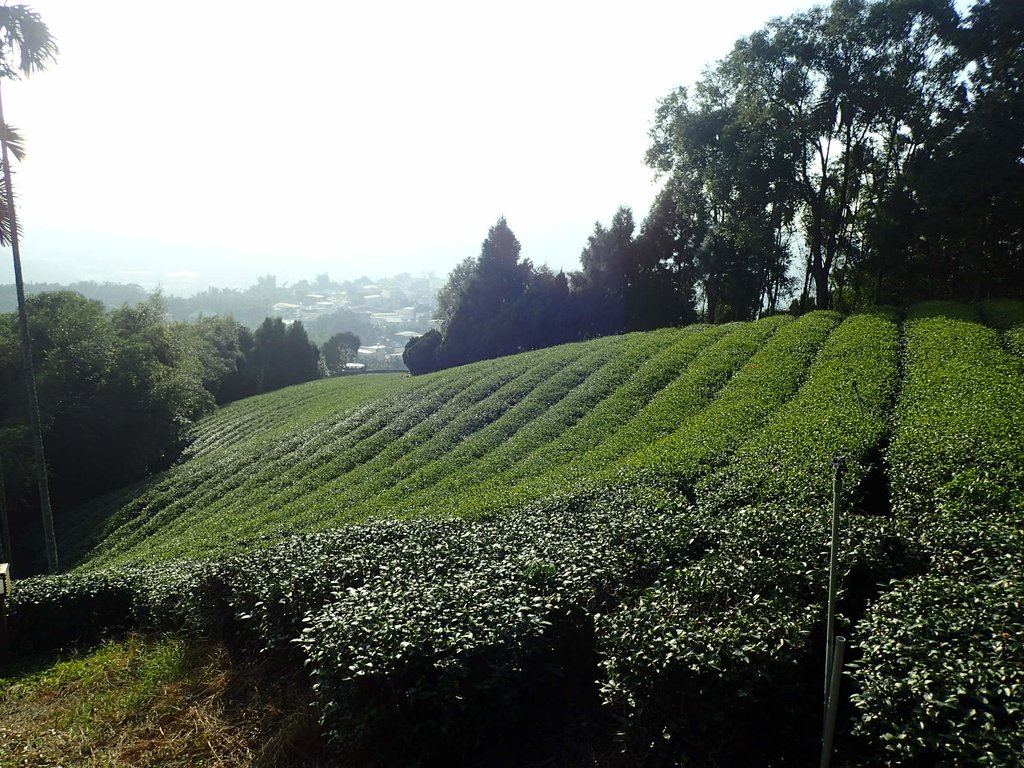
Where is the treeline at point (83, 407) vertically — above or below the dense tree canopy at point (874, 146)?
below

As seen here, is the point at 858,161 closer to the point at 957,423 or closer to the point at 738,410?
the point at 738,410

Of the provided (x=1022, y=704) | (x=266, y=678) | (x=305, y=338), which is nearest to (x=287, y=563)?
(x=266, y=678)

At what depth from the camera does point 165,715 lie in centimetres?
619

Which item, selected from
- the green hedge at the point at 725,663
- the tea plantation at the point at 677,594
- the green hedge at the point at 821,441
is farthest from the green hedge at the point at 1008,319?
the green hedge at the point at 725,663

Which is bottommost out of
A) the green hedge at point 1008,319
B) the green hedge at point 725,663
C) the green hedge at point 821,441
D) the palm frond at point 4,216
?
the green hedge at point 725,663

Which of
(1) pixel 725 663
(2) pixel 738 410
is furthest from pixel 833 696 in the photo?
(2) pixel 738 410

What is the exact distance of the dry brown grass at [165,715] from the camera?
217 inches

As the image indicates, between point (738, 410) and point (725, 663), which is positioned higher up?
point (738, 410)

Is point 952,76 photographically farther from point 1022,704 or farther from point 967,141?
point 1022,704

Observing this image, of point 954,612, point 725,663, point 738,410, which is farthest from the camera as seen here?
point 738,410

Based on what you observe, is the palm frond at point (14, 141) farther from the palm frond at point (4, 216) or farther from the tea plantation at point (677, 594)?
the tea plantation at point (677, 594)

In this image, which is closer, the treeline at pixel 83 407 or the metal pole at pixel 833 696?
the metal pole at pixel 833 696

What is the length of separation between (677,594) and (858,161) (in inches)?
1220

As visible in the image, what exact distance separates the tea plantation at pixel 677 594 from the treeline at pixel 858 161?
12.3m
